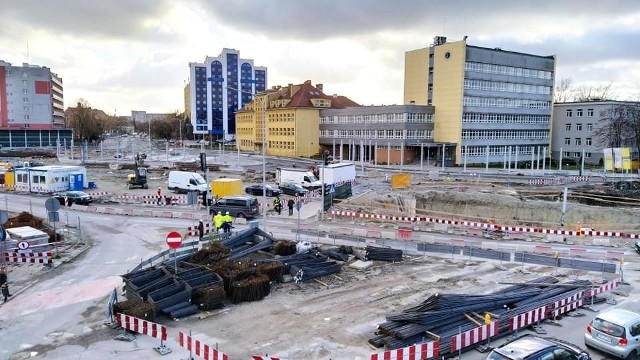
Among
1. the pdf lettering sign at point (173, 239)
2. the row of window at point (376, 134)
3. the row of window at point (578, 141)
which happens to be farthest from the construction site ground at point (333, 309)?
the row of window at point (578, 141)

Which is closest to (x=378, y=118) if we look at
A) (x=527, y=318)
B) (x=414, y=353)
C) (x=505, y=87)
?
(x=505, y=87)

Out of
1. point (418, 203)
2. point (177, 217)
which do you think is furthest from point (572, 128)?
point (177, 217)

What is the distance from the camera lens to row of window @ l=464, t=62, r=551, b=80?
220 feet

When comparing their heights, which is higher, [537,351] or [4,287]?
[537,351]

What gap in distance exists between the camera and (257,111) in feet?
309

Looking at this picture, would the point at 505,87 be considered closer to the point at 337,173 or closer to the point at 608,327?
the point at 337,173

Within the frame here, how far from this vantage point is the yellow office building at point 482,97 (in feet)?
219

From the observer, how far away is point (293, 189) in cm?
3981

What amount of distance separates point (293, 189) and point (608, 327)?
29.9 metres

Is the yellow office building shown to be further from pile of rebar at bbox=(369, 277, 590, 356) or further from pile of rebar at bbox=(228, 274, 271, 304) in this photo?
pile of rebar at bbox=(228, 274, 271, 304)

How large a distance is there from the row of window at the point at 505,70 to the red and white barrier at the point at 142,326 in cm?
6184

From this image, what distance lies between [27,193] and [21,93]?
83623mm

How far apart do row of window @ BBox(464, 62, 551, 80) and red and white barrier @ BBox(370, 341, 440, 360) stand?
60.6 metres

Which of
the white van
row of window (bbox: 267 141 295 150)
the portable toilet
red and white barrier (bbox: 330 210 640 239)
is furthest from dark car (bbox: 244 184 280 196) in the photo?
row of window (bbox: 267 141 295 150)
